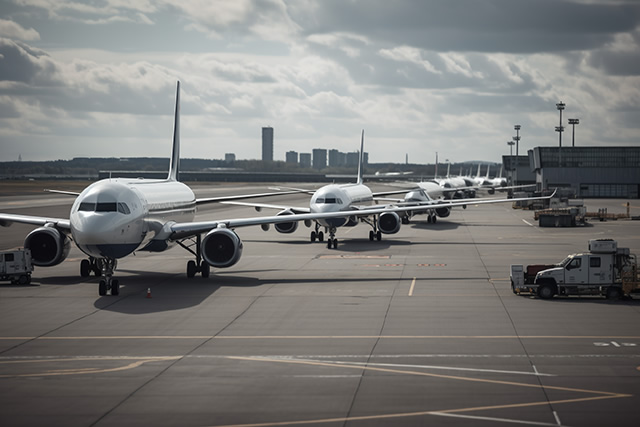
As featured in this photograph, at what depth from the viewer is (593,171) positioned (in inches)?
6693

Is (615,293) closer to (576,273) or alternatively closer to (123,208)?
(576,273)

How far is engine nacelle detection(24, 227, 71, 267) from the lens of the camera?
38875 millimetres

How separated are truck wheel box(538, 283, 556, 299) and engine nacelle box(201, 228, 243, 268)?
14274 mm

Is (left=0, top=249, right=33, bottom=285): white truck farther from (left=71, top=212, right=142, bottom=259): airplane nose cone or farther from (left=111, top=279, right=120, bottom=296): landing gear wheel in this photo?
(left=111, top=279, right=120, bottom=296): landing gear wheel

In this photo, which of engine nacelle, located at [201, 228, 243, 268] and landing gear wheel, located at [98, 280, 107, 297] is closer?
landing gear wheel, located at [98, 280, 107, 297]

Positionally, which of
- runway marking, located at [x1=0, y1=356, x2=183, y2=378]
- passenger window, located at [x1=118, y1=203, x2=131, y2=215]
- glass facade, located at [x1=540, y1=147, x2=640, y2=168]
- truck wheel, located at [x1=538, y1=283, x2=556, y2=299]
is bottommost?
runway marking, located at [x1=0, y1=356, x2=183, y2=378]

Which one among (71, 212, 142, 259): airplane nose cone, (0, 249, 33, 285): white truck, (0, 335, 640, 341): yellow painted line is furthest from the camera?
(0, 249, 33, 285): white truck

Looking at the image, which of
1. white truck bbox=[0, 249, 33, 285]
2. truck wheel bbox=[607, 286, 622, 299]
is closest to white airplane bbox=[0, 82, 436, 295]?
white truck bbox=[0, 249, 33, 285]

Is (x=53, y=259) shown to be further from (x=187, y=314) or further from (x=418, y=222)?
(x=418, y=222)

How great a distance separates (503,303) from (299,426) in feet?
60.3

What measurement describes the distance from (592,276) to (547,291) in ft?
6.73

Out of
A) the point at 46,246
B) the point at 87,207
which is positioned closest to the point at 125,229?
the point at 87,207

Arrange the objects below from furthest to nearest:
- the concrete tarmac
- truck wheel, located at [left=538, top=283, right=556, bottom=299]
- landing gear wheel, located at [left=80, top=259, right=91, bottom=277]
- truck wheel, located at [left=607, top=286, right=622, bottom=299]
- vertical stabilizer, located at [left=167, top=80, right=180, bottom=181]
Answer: vertical stabilizer, located at [left=167, top=80, right=180, bottom=181]
landing gear wheel, located at [left=80, top=259, right=91, bottom=277]
truck wheel, located at [left=538, top=283, right=556, bottom=299]
truck wheel, located at [left=607, top=286, right=622, bottom=299]
the concrete tarmac

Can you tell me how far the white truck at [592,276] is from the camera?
33969 millimetres
